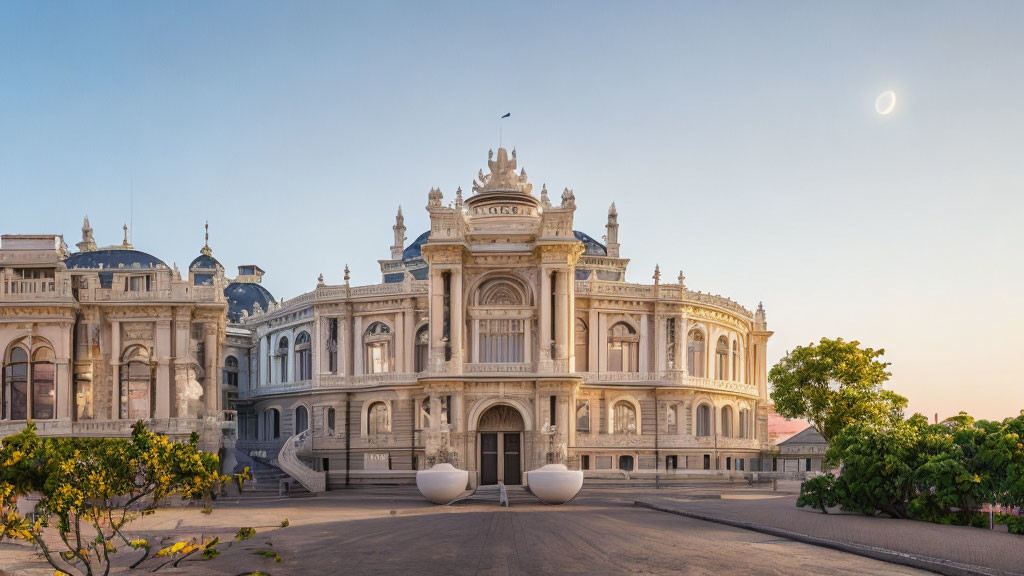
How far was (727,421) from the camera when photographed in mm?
71250

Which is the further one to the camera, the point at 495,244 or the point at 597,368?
the point at 597,368

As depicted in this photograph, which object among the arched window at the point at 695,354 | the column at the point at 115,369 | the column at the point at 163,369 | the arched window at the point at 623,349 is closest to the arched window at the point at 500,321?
the arched window at the point at 623,349

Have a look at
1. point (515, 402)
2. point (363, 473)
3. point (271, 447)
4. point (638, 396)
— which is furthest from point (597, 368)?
point (271, 447)

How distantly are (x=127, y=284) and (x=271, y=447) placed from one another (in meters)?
19.6

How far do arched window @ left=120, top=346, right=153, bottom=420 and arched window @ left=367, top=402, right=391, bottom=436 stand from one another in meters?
17.8

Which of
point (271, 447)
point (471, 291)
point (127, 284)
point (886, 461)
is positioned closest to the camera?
point (886, 461)

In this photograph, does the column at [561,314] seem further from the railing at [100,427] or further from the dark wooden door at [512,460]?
the railing at [100,427]

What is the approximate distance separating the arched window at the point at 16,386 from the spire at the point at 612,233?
1779 inches

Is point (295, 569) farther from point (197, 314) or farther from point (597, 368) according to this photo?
point (597, 368)

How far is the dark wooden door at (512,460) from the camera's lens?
5609 centimetres

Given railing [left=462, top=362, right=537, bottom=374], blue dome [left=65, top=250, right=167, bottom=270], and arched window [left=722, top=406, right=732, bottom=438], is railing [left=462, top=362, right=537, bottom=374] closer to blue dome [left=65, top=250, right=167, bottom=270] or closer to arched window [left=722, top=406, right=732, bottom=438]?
arched window [left=722, top=406, right=732, bottom=438]

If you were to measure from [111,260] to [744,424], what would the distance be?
47410 mm

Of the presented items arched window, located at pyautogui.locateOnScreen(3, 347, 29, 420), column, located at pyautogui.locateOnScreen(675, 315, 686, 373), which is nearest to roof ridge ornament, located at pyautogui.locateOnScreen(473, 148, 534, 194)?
A: column, located at pyautogui.locateOnScreen(675, 315, 686, 373)

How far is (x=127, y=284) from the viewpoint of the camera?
53.1 metres
